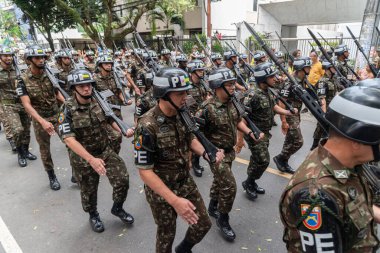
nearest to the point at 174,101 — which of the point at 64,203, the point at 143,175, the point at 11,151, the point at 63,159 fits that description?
the point at 143,175

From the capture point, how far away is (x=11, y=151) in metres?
6.72

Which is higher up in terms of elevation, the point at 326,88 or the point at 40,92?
the point at 40,92

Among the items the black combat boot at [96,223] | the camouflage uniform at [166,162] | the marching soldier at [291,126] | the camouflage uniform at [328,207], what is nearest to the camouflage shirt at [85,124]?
the black combat boot at [96,223]

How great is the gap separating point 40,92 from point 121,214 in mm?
2855

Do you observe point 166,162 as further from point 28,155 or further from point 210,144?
point 28,155

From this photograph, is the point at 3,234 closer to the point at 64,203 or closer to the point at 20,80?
the point at 64,203

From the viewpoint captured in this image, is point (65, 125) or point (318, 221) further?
point (65, 125)

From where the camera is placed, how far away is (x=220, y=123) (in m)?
3.57

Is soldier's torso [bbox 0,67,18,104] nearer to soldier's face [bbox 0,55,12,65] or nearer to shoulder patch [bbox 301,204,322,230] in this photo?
soldier's face [bbox 0,55,12,65]

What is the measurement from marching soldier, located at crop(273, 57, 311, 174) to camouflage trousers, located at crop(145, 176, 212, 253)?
296cm

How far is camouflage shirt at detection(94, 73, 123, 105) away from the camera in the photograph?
19.2 ft

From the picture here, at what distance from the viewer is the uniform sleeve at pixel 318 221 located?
131 centimetres

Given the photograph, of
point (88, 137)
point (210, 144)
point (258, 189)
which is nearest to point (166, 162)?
point (210, 144)

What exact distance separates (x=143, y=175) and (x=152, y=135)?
359 millimetres
